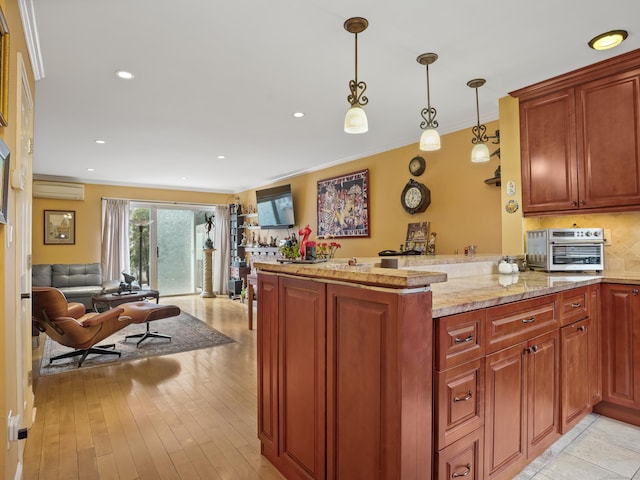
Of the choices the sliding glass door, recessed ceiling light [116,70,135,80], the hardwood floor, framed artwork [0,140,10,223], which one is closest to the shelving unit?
the sliding glass door

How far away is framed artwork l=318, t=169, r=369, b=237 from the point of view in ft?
17.0

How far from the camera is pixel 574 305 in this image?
2199 mm

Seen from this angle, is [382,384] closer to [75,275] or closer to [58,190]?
[75,275]

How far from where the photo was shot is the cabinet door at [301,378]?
5.17ft

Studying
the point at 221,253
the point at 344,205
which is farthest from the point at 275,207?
the point at 221,253

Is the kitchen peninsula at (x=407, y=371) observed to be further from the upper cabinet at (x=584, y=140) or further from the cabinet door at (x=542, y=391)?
the upper cabinet at (x=584, y=140)

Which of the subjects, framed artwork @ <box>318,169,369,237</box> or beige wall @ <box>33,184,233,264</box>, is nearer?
framed artwork @ <box>318,169,369,237</box>


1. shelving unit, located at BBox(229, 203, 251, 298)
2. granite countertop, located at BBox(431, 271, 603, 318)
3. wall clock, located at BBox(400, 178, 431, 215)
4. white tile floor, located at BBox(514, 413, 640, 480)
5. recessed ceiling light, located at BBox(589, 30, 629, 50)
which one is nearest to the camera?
granite countertop, located at BBox(431, 271, 603, 318)

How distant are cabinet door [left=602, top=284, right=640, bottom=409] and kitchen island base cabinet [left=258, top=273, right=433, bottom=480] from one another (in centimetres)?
188

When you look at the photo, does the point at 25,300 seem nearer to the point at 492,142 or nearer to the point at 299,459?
the point at 299,459

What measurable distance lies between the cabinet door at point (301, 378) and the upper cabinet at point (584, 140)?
236cm

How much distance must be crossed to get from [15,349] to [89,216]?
6.17 meters

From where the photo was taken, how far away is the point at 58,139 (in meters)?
4.46

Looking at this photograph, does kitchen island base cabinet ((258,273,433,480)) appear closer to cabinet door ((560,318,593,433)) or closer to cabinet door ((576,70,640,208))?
cabinet door ((560,318,593,433))
